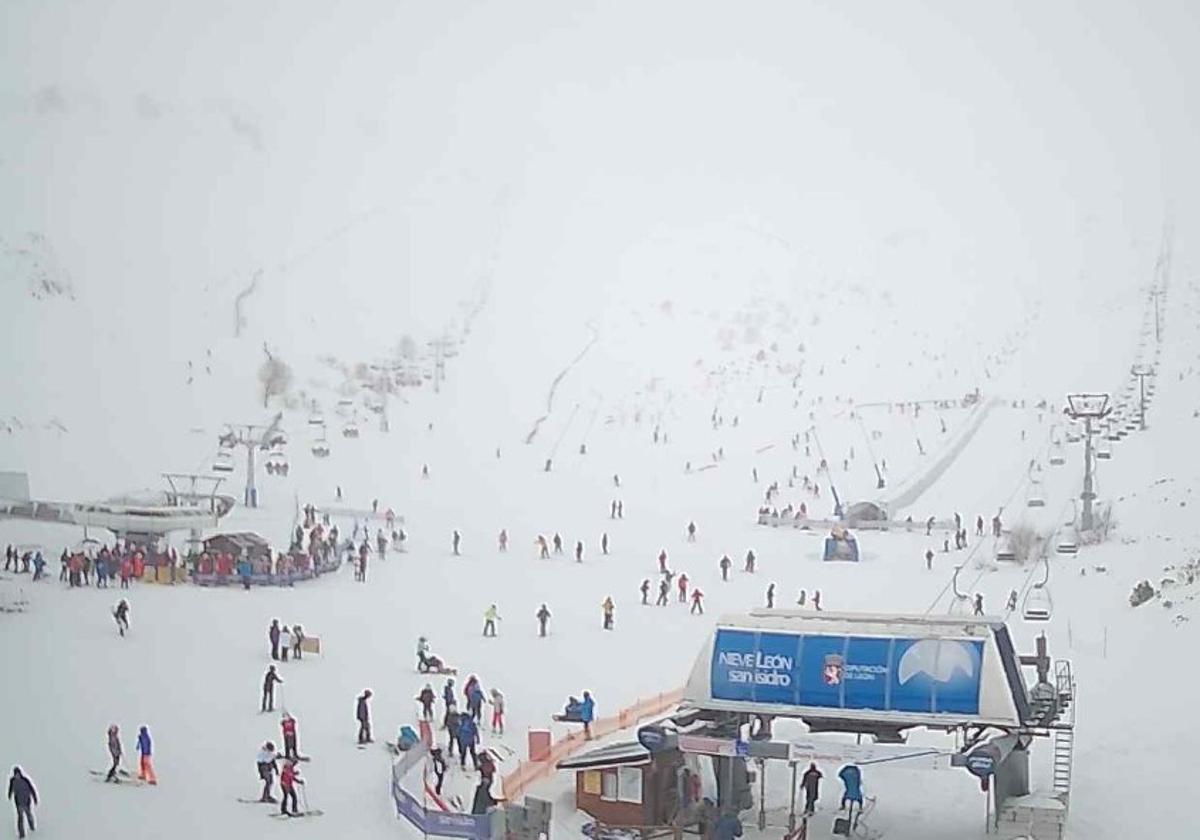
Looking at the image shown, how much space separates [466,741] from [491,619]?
209cm

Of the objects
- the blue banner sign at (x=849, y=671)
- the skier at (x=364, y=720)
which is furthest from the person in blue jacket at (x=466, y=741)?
the blue banner sign at (x=849, y=671)

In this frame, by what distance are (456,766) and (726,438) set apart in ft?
13.5

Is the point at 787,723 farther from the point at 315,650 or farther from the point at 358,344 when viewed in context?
the point at 358,344

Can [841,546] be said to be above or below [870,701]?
above

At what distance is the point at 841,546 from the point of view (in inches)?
472

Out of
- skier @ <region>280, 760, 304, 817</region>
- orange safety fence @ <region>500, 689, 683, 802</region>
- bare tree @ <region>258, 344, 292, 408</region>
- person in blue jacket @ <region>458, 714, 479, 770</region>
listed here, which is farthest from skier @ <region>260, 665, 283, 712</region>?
bare tree @ <region>258, 344, 292, 408</region>

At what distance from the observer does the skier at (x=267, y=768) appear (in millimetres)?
7938

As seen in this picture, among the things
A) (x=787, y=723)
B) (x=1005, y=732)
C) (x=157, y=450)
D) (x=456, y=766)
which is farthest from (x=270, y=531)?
(x=1005, y=732)

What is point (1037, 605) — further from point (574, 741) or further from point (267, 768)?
point (267, 768)

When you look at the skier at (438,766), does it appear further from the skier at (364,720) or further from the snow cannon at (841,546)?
the snow cannon at (841,546)

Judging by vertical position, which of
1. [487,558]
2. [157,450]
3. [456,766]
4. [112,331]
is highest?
[112,331]

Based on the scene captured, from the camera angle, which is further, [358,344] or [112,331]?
[358,344]

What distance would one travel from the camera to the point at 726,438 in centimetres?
1207

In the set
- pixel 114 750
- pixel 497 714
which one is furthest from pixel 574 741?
pixel 114 750
